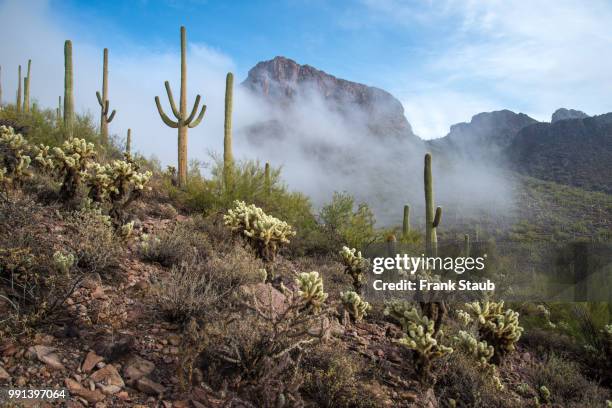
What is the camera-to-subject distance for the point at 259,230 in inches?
245

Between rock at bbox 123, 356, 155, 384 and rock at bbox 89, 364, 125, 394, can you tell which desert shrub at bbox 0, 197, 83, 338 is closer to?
rock at bbox 89, 364, 125, 394

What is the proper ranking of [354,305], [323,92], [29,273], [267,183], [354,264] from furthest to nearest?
[323,92], [267,183], [354,264], [354,305], [29,273]

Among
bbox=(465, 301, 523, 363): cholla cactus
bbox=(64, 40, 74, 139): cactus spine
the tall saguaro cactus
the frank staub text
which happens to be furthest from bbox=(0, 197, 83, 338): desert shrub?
bbox=(64, 40, 74, 139): cactus spine

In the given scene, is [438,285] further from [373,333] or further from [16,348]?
[16,348]

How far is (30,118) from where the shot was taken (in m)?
11.8

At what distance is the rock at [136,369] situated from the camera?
3.10m

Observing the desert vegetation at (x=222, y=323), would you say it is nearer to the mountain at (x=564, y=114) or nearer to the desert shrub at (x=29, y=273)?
the desert shrub at (x=29, y=273)

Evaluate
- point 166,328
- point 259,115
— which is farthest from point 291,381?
point 259,115

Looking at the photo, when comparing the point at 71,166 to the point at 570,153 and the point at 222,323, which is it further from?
the point at 570,153

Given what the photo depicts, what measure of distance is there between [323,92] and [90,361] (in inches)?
4142

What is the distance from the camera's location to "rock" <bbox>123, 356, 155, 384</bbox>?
3.10 meters

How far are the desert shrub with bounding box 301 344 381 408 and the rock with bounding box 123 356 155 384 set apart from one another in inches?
50.3

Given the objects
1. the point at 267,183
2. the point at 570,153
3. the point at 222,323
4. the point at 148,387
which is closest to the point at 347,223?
the point at 267,183

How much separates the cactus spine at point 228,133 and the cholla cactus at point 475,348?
6.25m
